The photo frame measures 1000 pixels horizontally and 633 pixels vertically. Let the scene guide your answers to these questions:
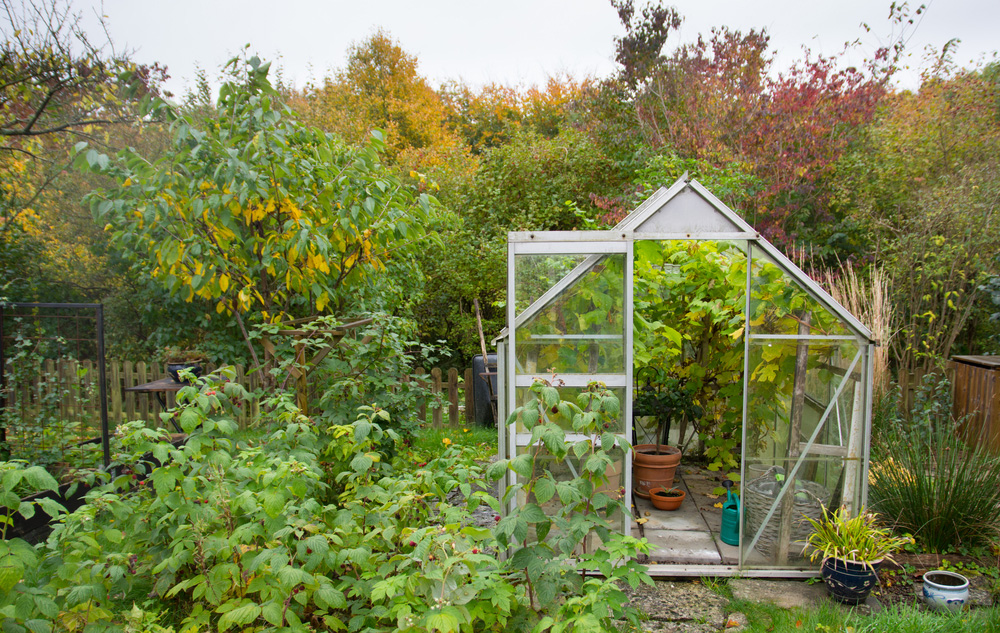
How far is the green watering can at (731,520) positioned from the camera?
3906 mm

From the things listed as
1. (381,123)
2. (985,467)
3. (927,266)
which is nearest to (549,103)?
(381,123)

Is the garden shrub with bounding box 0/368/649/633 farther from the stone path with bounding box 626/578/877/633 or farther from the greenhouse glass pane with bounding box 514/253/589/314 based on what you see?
the greenhouse glass pane with bounding box 514/253/589/314

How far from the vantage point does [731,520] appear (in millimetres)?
3939

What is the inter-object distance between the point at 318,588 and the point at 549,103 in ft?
50.3

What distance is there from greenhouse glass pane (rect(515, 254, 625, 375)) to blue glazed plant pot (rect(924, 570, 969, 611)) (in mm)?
2104

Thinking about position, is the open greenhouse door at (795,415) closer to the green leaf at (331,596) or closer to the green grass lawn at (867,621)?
the green grass lawn at (867,621)

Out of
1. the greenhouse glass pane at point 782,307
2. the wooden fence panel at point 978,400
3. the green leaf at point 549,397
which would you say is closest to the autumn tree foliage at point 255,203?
the green leaf at point 549,397

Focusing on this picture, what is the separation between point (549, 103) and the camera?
1572 centimetres

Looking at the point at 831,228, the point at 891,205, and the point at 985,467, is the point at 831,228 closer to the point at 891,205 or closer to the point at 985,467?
the point at 891,205

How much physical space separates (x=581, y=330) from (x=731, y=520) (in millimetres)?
1801

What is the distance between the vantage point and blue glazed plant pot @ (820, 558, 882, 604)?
316 cm

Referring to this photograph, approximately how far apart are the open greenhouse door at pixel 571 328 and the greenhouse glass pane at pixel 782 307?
2.82ft

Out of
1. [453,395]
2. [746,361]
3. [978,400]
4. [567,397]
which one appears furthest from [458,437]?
[978,400]

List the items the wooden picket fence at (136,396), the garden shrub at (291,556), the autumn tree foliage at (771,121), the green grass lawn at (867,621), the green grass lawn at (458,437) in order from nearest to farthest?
the garden shrub at (291,556), the green grass lawn at (867,621), the green grass lawn at (458,437), the wooden picket fence at (136,396), the autumn tree foliage at (771,121)
